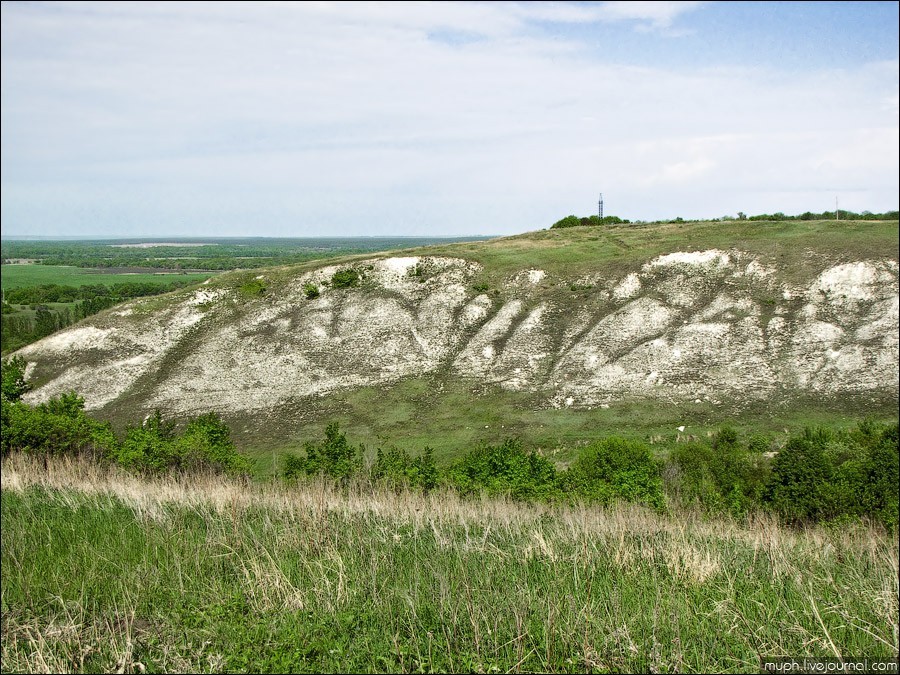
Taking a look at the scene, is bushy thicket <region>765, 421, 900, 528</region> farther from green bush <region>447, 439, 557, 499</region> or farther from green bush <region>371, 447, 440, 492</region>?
green bush <region>371, 447, 440, 492</region>

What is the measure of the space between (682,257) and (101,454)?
45.7m

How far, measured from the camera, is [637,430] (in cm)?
3375

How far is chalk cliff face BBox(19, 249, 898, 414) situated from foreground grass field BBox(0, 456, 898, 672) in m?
31.9

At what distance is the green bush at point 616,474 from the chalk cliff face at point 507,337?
14.1m

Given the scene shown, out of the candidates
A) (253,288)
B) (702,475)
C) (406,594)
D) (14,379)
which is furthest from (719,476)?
(253,288)

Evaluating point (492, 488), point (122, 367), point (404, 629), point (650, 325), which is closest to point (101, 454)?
point (492, 488)

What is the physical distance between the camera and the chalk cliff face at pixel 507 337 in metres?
38.5

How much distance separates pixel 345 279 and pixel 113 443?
113 feet

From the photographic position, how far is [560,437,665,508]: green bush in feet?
64.7

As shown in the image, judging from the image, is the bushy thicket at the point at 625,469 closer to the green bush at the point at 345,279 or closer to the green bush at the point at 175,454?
the green bush at the point at 175,454

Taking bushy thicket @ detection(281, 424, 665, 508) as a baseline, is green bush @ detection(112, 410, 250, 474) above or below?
above

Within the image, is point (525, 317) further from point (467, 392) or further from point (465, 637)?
point (465, 637)

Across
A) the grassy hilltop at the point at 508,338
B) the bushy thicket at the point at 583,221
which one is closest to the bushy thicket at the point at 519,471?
the grassy hilltop at the point at 508,338

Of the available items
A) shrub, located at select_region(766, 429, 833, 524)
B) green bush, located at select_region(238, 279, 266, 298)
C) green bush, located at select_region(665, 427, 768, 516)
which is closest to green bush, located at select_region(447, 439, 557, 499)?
green bush, located at select_region(665, 427, 768, 516)
